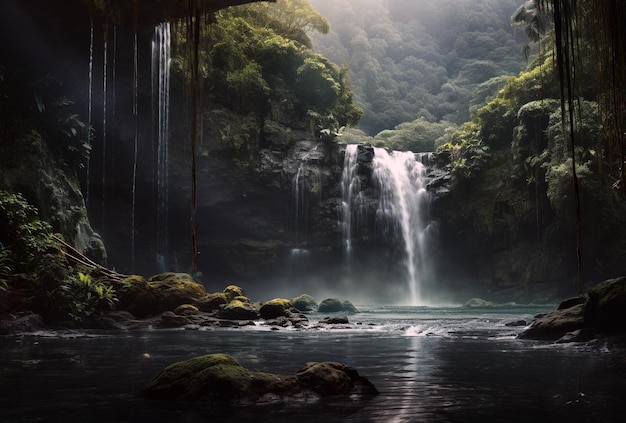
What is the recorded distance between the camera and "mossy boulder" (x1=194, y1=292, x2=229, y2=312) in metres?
19.0

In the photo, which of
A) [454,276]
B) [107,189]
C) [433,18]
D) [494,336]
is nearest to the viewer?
[494,336]

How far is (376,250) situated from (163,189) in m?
12.7

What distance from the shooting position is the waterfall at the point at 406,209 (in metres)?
32.7

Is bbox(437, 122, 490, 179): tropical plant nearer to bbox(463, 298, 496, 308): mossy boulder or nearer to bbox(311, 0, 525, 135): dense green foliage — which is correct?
bbox(463, 298, 496, 308): mossy boulder

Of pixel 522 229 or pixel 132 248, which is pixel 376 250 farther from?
pixel 132 248

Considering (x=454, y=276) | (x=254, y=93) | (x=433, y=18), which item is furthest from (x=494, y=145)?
(x=433, y=18)

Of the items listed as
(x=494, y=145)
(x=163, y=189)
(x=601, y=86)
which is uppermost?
(x=494, y=145)

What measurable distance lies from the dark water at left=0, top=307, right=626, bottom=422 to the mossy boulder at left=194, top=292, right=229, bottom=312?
4.83 metres

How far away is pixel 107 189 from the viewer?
2917 cm

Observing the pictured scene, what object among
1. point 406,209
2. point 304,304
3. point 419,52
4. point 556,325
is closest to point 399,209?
point 406,209

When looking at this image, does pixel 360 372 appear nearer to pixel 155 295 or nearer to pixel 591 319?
pixel 591 319

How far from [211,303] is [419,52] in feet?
182

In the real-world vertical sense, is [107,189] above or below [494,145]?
below

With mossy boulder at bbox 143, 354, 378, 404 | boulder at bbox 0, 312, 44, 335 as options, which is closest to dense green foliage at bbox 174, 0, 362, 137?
boulder at bbox 0, 312, 44, 335
